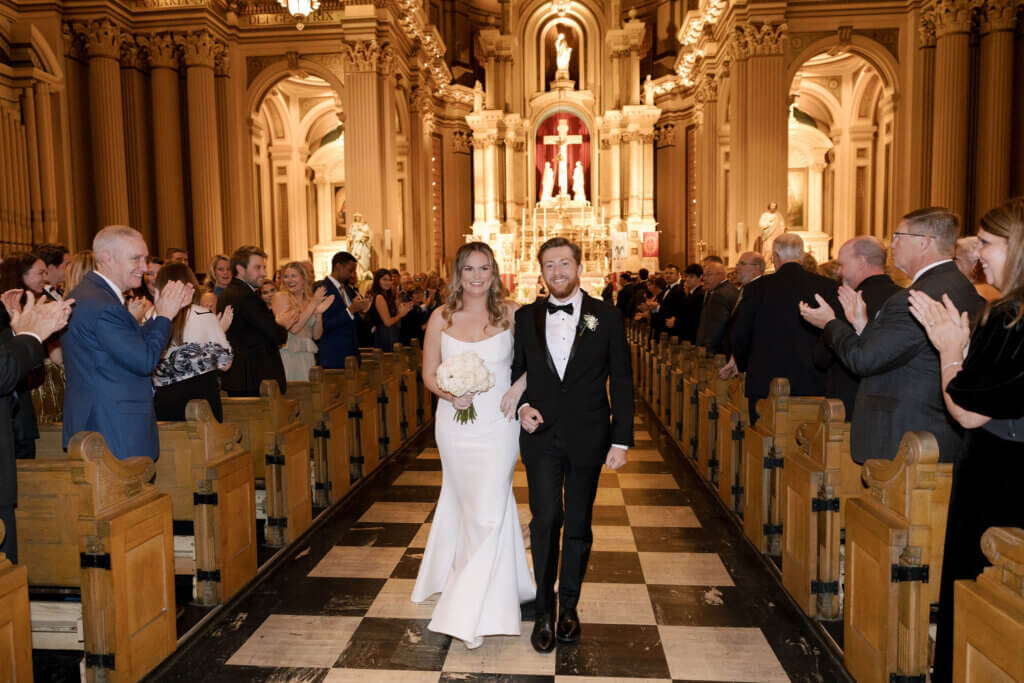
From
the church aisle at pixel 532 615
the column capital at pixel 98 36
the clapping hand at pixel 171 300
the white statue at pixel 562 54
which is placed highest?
the white statue at pixel 562 54

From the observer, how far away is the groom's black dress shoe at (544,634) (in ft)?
12.3

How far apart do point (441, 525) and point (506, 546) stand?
57 cm

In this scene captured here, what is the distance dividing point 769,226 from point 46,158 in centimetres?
1347

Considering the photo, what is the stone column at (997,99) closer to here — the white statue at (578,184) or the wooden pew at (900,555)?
the wooden pew at (900,555)

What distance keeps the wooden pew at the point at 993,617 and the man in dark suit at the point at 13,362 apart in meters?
3.47

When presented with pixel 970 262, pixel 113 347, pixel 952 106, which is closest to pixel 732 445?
pixel 970 262

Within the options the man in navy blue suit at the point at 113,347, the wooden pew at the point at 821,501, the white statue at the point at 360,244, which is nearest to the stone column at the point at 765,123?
the white statue at the point at 360,244

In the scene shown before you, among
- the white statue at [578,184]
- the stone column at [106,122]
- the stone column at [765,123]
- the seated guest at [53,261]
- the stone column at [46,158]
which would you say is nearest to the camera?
the seated guest at [53,261]

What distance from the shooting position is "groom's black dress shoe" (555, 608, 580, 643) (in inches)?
150

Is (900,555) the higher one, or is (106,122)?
(106,122)

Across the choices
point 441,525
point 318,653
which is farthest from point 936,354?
point 318,653

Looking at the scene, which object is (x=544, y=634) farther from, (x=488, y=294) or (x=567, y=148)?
(x=567, y=148)

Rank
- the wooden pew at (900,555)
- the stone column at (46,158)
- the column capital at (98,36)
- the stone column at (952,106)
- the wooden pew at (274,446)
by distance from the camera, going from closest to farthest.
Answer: the wooden pew at (900,555) → the wooden pew at (274,446) → the stone column at (46,158) → the column capital at (98,36) → the stone column at (952,106)

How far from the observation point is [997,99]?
1480cm
